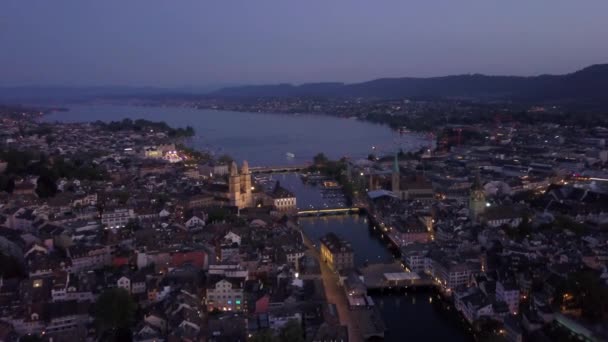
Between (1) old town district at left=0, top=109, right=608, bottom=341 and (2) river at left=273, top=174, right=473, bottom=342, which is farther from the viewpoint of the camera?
(2) river at left=273, top=174, right=473, bottom=342

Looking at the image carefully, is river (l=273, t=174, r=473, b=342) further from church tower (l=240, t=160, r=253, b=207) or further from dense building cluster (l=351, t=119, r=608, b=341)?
church tower (l=240, t=160, r=253, b=207)

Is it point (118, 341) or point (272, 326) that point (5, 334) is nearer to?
point (118, 341)

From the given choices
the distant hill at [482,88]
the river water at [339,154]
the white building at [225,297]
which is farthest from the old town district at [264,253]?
the distant hill at [482,88]

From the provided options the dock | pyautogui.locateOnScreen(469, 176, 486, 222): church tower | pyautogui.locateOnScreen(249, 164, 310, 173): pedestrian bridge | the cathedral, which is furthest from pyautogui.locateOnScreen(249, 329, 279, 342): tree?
pyautogui.locateOnScreen(249, 164, 310, 173): pedestrian bridge

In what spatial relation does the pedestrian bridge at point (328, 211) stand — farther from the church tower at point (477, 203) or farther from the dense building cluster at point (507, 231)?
the church tower at point (477, 203)

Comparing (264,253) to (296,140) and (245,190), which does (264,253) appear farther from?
(296,140)

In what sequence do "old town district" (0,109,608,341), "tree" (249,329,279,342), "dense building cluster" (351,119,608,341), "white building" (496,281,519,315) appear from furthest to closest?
"white building" (496,281,519,315)
"dense building cluster" (351,119,608,341)
"old town district" (0,109,608,341)
"tree" (249,329,279,342)
